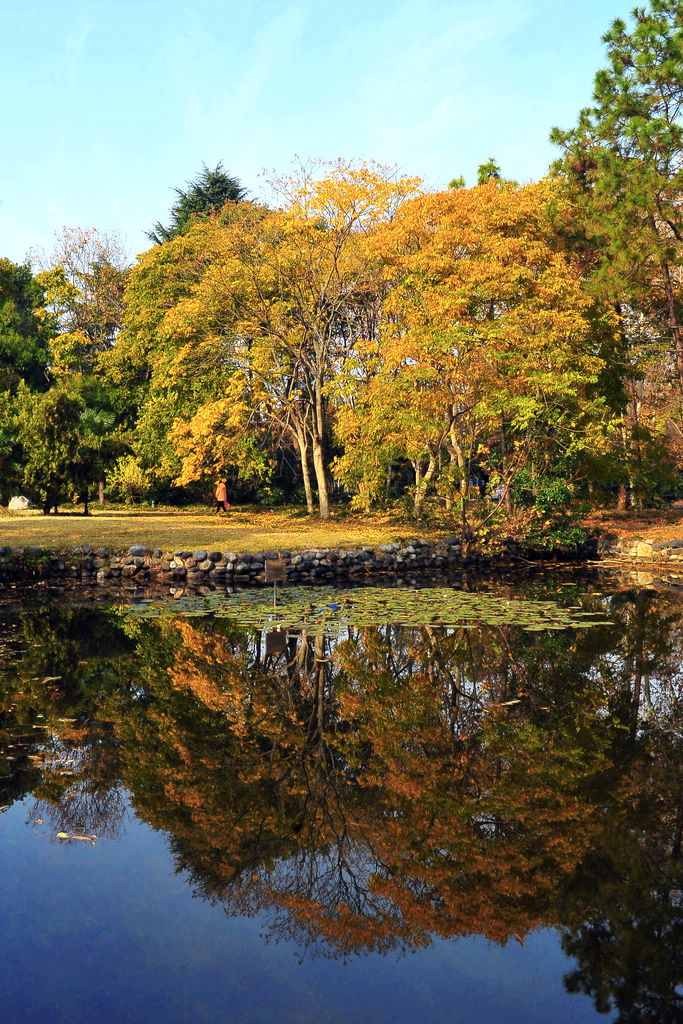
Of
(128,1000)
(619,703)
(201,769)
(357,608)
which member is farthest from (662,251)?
(128,1000)

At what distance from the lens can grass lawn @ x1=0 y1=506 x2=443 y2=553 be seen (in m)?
19.0

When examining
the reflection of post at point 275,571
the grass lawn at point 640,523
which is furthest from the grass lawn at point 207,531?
the grass lawn at point 640,523

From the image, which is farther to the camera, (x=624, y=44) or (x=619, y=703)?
(x=624, y=44)

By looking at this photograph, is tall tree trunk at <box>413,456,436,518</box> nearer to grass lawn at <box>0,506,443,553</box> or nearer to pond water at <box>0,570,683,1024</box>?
grass lawn at <box>0,506,443,553</box>

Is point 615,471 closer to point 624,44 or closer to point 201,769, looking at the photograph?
point 624,44

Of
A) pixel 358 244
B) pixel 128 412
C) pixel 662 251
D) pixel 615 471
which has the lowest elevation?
pixel 615 471

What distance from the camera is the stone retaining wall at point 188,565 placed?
16.9 meters

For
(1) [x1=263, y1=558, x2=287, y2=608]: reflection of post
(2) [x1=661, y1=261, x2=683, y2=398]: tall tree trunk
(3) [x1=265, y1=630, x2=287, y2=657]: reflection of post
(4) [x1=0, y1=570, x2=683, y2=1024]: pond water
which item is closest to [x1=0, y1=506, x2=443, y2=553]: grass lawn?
(1) [x1=263, y1=558, x2=287, y2=608]: reflection of post

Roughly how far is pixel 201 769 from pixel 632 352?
74.8ft

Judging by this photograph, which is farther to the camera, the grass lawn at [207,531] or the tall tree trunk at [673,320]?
the tall tree trunk at [673,320]

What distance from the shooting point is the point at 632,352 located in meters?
25.5

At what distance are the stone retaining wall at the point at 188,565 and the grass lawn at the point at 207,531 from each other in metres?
0.70

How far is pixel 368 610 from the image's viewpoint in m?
12.7

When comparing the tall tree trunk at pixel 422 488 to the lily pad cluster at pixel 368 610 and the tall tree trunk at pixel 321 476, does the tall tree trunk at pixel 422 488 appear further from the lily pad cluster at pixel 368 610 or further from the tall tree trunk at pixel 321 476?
the lily pad cluster at pixel 368 610
